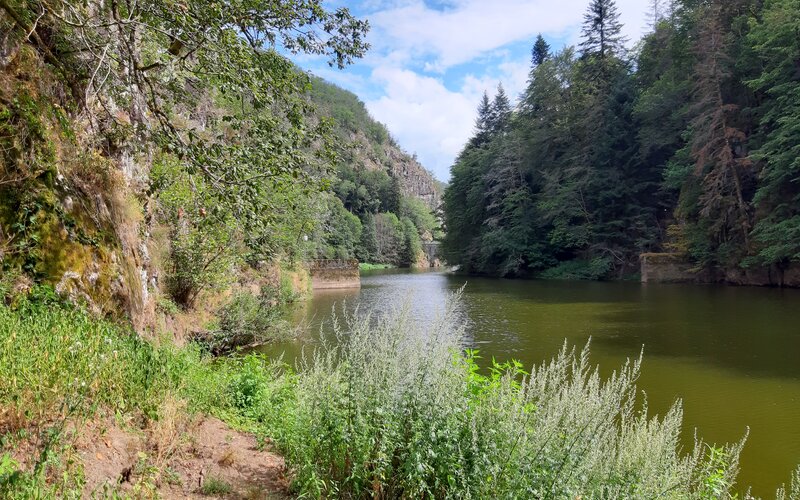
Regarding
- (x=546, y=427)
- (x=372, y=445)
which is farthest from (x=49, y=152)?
(x=546, y=427)

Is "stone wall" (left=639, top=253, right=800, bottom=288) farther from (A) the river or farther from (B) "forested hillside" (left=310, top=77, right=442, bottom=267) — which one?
(B) "forested hillside" (left=310, top=77, right=442, bottom=267)

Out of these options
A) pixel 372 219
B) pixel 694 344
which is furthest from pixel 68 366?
pixel 372 219

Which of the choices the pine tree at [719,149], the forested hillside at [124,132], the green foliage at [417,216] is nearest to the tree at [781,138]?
the pine tree at [719,149]

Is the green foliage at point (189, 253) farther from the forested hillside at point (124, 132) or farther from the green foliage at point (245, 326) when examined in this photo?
the forested hillside at point (124, 132)

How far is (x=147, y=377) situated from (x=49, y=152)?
8.38ft

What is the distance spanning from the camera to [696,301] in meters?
20.5

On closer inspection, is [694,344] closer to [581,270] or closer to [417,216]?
→ [581,270]

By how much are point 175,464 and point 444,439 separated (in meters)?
1.89

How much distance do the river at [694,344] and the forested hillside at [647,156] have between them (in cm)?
565

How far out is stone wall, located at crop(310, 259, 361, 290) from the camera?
35562mm

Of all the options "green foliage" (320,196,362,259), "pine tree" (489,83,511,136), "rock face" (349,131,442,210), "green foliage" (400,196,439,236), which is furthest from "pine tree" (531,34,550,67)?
"rock face" (349,131,442,210)

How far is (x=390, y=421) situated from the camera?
302 centimetres

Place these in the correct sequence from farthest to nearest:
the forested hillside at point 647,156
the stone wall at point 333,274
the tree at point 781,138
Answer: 1. the stone wall at point 333,274
2. the forested hillside at point 647,156
3. the tree at point 781,138

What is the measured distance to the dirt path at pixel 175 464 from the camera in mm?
2803
